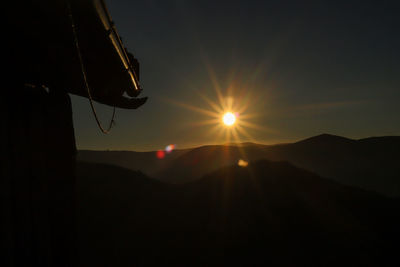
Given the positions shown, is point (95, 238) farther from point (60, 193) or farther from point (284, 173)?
point (284, 173)

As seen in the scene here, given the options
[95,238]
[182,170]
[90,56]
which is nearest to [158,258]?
[95,238]

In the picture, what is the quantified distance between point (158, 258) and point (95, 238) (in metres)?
3.91

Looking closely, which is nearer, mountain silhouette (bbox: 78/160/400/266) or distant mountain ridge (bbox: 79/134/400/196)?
mountain silhouette (bbox: 78/160/400/266)

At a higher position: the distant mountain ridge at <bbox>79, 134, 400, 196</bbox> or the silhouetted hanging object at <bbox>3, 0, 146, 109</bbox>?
the distant mountain ridge at <bbox>79, 134, 400, 196</bbox>

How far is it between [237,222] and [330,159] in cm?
6041

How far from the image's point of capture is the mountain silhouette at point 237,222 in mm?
9945

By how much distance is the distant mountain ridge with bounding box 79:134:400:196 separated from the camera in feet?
162

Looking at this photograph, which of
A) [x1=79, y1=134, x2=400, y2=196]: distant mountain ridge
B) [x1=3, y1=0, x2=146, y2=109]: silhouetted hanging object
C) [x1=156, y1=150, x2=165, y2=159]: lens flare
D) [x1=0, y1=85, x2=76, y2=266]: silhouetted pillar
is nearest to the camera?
[x1=3, y1=0, x2=146, y2=109]: silhouetted hanging object

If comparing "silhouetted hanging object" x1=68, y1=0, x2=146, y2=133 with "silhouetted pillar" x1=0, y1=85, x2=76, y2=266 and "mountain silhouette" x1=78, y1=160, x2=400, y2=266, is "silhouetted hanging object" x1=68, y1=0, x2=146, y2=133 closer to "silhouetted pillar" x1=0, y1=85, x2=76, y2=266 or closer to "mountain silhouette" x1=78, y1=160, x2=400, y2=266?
"silhouetted pillar" x1=0, y1=85, x2=76, y2=266

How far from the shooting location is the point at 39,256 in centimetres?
195

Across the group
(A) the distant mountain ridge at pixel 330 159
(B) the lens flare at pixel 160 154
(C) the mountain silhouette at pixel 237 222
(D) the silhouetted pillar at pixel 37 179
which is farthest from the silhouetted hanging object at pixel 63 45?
(B) the lens flare at pixel 160 154

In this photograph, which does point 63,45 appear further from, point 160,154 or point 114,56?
point 160,154

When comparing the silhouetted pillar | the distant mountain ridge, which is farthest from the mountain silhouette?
the distant mountain ridge

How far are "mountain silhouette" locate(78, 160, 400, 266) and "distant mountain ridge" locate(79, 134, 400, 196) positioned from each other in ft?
116
